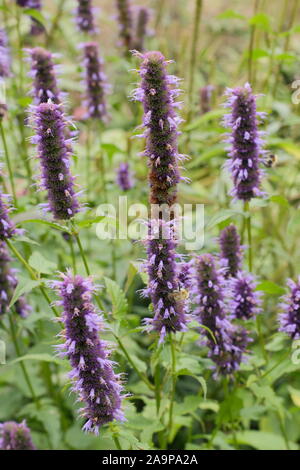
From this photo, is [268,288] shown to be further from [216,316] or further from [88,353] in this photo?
[88,353]

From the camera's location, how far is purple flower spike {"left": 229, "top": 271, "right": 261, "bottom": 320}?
248 cm

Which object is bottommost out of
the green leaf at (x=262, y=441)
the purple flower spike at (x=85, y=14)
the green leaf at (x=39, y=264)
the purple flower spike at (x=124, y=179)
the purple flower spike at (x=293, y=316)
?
the green leaf at (x=262, y=441)

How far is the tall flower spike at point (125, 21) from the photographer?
397 centimetres

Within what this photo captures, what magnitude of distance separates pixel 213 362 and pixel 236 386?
282 mm

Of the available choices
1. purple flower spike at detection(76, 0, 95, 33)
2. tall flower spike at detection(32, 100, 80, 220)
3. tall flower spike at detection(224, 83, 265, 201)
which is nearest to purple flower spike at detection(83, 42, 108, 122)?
purple flower spike at detection(76, 0, 95, 33)

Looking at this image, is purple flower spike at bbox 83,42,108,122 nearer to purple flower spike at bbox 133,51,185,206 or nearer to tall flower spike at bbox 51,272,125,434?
purple flower spike at bbox 133,51,185,206

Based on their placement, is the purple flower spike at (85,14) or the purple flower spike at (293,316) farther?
the purple flower spike at (85,14)

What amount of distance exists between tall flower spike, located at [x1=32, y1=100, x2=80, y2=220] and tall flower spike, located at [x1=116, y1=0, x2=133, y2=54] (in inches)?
86.8

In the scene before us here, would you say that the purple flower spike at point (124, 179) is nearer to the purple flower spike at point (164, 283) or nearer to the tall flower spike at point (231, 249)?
the tall flower spike at point (231, 249)

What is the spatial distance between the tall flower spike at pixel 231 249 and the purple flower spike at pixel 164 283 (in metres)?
0.52

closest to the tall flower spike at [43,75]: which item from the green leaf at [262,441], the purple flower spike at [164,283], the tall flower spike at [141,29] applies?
the purple flower spike at [164,283]
